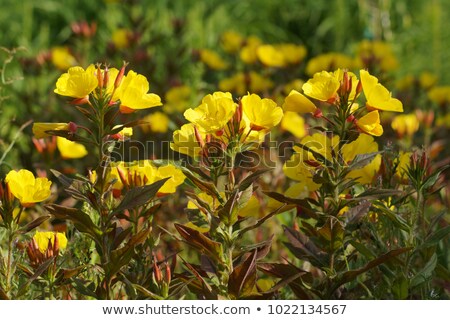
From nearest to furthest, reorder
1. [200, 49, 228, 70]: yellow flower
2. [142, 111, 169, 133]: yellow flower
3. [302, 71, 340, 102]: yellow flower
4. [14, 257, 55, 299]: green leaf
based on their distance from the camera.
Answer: [14, 257, 55, 299]: green leaf < [302, 71, 340, 102]: yellow flower < [142, 111, 169, 133]: yellow flower < [200, 49, 228, 70]: yellow flower

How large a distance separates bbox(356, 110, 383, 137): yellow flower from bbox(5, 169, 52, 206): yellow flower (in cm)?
74

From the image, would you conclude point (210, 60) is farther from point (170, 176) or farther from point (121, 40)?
point (170, 176)

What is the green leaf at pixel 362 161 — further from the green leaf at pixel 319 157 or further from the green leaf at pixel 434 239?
the green leaf at pixel 434 239

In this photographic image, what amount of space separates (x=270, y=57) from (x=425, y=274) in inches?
117

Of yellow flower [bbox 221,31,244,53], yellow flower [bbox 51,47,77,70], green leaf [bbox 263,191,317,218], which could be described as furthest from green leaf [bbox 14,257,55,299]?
yellow flower [bbox 221,31,244,53]

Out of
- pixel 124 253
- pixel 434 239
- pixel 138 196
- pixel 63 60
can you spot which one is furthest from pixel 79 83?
pixel 63 60

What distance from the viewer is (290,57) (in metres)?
5.00

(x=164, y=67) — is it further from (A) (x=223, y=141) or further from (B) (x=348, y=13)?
(A) (x=223, y=141)

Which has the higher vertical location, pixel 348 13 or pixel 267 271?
pixel 267 271

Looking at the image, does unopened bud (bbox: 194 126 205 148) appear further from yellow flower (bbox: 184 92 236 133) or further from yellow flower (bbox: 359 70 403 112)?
yellow flower (bbox: 359 70 403 112)

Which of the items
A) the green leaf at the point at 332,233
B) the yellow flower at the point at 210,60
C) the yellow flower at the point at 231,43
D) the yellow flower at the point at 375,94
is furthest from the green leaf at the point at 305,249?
the yellow flower at the point at 231,43

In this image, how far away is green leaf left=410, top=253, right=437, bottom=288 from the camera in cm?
209
